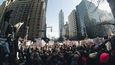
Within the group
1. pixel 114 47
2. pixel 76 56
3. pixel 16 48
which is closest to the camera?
pixel 114 47

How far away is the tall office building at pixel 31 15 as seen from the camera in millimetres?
81637

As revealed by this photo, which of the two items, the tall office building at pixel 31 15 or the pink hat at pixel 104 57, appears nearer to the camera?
the pink hat at pixel 104 57

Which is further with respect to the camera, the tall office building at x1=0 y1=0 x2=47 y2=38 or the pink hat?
the tall office building at x1=0 y1=0 x2=47 y2=38

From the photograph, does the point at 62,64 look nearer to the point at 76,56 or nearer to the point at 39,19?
the point at 76,56

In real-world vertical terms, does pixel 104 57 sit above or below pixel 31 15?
below

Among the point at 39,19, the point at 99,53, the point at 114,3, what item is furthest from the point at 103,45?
the point at 39,19

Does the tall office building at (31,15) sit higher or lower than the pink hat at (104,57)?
higher

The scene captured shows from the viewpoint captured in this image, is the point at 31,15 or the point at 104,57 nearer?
the point at 104,57

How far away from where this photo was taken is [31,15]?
88.3 m

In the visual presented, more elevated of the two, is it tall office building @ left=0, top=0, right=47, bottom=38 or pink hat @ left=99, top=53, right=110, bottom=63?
tall office building @ left=0, top=0, right=47, bottom=38


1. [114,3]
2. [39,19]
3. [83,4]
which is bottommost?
[114,3]

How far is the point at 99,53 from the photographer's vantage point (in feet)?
20.1

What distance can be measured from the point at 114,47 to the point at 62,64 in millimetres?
9953

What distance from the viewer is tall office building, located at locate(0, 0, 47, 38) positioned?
81.6 m
